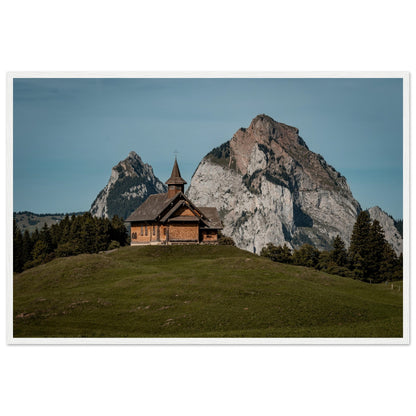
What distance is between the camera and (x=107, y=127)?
36.9 metres

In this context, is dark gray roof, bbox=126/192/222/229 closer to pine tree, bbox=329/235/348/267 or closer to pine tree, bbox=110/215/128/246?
pine tree, bbox=110/215/128/246

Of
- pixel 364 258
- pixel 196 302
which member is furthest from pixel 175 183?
pixel 196 302

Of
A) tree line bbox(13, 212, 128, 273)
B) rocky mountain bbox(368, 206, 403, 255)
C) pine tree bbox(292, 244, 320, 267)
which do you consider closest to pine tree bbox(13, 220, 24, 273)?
tree line bbox(13, 212, 128, 273)

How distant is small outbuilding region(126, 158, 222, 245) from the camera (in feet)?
189

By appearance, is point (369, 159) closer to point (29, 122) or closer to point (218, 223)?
point (29, 122)

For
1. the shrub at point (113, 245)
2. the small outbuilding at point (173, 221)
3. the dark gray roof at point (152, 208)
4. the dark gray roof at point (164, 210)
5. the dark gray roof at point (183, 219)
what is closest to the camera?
the dark gray roof at point (183, 219)

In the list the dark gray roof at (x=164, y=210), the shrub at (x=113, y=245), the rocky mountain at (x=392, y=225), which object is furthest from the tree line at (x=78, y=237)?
the rocky mountain at (x=392, y=225)

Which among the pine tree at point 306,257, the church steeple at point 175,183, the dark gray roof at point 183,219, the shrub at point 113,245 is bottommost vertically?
the pine tree at point 306,257

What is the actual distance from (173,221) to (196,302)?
73.5 ft

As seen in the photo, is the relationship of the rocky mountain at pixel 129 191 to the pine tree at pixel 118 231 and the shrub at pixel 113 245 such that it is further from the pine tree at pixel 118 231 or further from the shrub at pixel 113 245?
the shrub at pixel 113 245

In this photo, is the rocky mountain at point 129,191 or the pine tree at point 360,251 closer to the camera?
the pine tree at point 360,251

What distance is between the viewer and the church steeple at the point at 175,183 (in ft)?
202

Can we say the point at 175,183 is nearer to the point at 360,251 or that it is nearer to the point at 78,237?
the point at 78,237

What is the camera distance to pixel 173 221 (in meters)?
57.4
